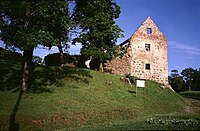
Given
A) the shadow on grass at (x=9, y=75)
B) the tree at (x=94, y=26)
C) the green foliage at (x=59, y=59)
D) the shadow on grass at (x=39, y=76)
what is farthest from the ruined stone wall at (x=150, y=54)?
the shadow on grass at (x=9, y=75)

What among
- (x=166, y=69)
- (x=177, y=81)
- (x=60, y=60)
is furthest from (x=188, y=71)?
(x=60, y=60)

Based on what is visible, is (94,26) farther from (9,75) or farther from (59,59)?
(59,59)

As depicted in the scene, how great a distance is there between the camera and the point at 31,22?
1727 cm

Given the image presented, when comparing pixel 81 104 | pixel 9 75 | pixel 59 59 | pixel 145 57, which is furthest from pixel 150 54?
pixel 9 75

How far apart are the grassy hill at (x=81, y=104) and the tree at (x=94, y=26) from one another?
461 cm

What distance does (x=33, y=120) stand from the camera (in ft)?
44.4

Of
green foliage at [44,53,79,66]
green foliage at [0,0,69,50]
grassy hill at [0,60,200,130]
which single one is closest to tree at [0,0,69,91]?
green foliage at [0,0,69,50]

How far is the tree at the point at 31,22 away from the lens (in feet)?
48.6

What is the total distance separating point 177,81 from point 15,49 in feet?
241

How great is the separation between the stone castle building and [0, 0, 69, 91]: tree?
1860cm

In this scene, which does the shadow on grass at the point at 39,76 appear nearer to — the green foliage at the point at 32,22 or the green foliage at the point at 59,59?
the green foliage at the point at 32,22

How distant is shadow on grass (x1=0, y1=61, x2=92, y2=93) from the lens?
19.5m

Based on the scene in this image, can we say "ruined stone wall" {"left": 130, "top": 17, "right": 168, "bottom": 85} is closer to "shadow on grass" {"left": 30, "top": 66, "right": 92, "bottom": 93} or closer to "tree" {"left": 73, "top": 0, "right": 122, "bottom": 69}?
"shadow on grass" {"left": 30, "top": 66, "right": 92, "bottom": 93}

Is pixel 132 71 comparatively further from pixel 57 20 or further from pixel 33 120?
pixel 33 120
